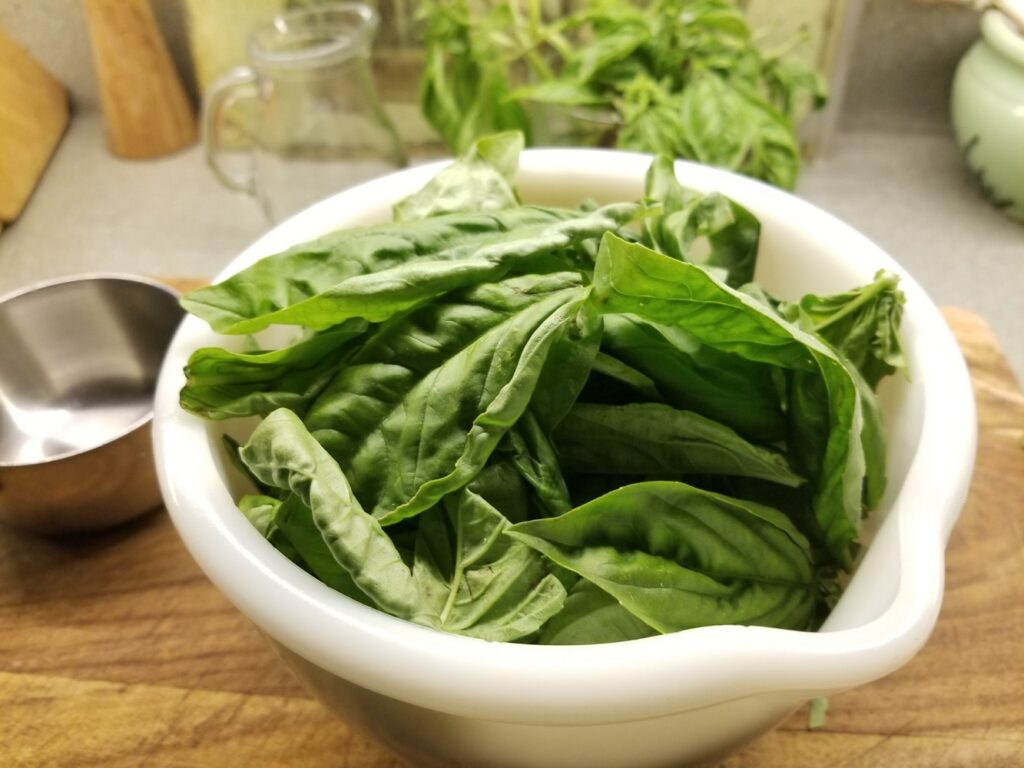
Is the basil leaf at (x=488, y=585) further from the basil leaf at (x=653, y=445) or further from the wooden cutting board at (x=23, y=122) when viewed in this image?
the wooden cutting board at (x=23, y=122)

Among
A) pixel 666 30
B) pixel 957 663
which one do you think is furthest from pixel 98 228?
pixel 957 663

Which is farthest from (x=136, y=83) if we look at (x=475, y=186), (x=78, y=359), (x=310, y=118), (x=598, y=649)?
(x=598, y=649)

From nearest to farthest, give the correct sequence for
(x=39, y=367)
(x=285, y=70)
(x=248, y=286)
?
(x=248, y=286) < (x=39, y=367) < (x=285, y=70)

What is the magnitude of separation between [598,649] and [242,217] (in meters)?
0.81

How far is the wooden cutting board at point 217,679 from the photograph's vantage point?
0.49 metres

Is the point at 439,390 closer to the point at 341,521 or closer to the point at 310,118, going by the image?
the point at 341,521

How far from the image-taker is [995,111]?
0.86 m

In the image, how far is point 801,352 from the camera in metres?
0.38

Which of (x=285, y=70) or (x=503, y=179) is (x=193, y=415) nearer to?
(x=503, y=179)

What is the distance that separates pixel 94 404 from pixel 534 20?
535mm

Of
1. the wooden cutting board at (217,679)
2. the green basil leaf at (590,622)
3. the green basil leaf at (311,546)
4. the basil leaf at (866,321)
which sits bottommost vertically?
the wooden cutting board at (217,679)

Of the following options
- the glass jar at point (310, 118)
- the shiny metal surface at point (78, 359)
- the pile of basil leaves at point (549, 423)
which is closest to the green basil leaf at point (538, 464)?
the pile of basil leaves at point (549, 423)

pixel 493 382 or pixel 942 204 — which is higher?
pixel 493 382

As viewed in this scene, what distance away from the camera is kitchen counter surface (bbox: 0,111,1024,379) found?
924 mm
